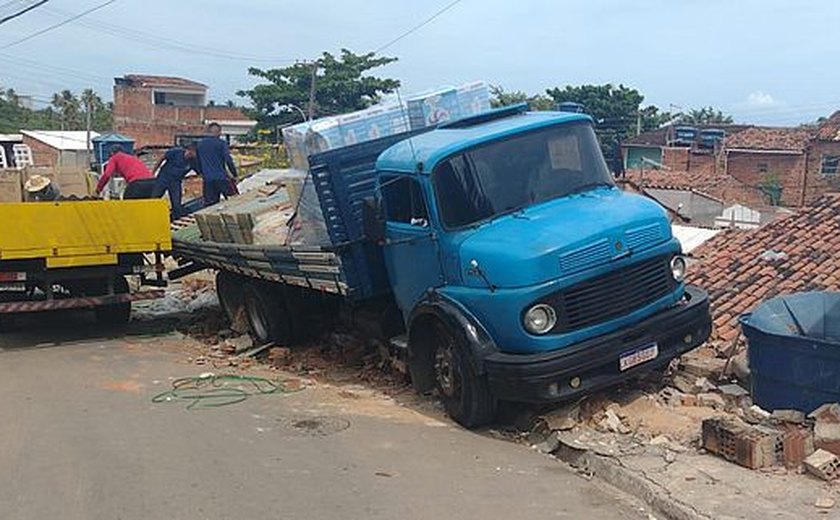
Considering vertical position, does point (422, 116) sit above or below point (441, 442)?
above

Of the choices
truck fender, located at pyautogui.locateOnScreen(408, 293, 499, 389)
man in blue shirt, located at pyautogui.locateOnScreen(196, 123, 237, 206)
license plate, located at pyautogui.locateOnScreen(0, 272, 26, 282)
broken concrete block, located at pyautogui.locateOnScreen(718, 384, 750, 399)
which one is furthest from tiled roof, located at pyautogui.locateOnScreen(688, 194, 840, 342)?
license plate, located at pyautogui.locateOnScreen(0, 272, 26, 282)

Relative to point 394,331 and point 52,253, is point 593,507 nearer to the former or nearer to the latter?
point 394,331

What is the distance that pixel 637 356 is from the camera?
701 cm

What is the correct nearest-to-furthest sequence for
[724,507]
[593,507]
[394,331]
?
1. [724,507]
2. [593,507]
3. [394,331]

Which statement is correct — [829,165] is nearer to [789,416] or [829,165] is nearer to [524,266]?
[789,416]

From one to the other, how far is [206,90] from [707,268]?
70879 millimetres

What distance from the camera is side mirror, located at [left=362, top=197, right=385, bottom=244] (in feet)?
25.5

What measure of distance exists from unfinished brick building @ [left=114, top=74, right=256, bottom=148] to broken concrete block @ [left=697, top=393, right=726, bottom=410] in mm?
52788

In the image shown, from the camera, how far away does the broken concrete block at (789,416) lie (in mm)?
6289

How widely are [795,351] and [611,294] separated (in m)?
1.37

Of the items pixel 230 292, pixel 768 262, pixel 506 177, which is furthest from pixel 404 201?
pixel 768 262

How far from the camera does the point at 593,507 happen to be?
18.2ft

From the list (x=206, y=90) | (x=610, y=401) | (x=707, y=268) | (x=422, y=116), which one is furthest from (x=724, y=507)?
(x=206, y=90)

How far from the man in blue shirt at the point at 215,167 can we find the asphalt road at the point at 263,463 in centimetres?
581
